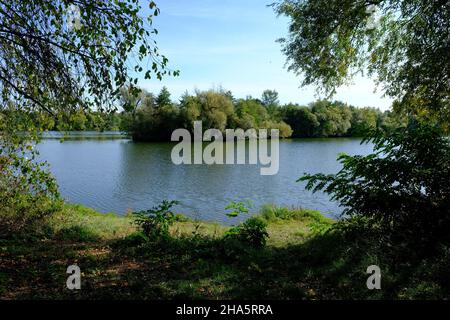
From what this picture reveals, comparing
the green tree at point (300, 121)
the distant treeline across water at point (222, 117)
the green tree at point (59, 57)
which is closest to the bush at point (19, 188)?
the green tree at point (59, 57)

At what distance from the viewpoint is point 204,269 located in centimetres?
623

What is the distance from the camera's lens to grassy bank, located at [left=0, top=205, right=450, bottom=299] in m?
5.11

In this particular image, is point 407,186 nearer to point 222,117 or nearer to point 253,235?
point 253,235

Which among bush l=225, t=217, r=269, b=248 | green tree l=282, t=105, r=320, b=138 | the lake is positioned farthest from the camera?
green tree l=282, t=105, r=320, b=138

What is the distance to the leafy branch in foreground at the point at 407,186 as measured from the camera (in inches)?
231

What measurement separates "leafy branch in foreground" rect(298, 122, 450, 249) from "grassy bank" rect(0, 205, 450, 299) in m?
0.60

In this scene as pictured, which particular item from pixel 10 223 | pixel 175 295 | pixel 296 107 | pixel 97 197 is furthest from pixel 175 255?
pixel 296 107

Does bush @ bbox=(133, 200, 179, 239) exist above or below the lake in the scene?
above

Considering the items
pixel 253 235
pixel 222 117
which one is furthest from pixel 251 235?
pixel 222 117

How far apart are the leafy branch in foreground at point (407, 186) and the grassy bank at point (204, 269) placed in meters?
0.60

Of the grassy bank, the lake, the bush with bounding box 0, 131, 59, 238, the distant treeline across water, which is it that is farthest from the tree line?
the grassy bank

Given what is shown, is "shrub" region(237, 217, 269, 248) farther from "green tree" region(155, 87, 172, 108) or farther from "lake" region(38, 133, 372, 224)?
"green tree" region(155, 87, 172, 108)
